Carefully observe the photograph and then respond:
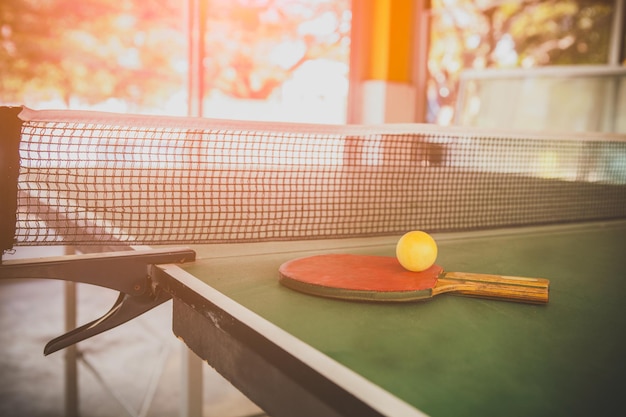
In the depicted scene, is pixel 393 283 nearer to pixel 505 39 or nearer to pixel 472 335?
pixel 472 335

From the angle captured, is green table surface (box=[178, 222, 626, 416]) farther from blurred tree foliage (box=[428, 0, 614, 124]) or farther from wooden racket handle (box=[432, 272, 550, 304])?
blurred tree foliage (box=[428, 0, 614, 124])

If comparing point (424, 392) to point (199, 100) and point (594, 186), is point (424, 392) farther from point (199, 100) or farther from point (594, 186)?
point (199, 100)

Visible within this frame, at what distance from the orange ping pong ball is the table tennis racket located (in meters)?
0.02

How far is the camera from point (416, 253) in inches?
51.5

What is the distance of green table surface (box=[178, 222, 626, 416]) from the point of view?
79 centimetres

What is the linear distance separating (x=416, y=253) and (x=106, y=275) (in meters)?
0.72

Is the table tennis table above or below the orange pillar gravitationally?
below

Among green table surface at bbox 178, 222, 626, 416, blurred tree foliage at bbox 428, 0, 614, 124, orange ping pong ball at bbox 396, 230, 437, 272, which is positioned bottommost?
green table surface at bbox 178, 222, 626, 416

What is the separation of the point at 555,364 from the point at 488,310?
250 millimetres

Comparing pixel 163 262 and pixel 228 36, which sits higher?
pixel 228 36

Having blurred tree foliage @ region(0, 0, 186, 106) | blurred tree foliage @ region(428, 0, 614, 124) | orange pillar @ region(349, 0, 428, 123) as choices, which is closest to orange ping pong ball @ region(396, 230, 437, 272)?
orange pillar @ region(349, 0, 428, 123)

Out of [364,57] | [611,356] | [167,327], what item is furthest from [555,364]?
[364,57]

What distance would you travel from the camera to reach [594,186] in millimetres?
3035

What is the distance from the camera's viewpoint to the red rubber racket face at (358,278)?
1.17 metres
